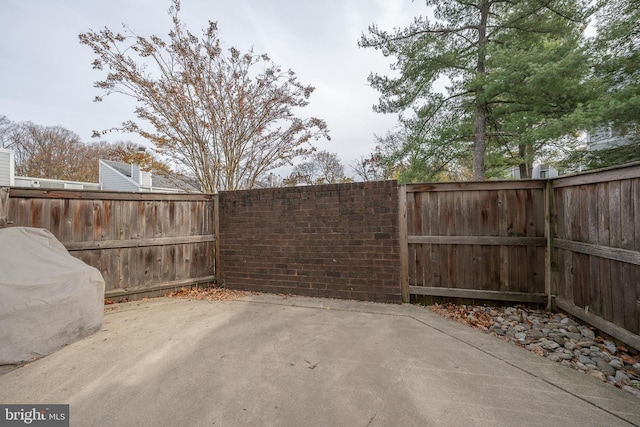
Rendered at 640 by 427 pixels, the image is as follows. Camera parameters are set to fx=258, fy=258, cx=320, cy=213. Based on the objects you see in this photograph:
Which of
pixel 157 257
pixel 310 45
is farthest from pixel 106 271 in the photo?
pixel 310 45

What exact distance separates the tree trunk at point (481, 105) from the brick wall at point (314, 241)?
471 centimetres

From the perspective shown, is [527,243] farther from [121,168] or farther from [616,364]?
[121,168]

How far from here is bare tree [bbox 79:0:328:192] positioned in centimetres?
555

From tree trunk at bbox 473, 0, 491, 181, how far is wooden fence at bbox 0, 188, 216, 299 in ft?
22.5

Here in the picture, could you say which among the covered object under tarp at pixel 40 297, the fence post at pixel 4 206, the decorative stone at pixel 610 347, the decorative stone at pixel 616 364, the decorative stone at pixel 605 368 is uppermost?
the fence post at pixel 4 206

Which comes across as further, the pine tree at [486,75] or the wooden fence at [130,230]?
the pine tree at [486,75]

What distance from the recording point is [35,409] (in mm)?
1755

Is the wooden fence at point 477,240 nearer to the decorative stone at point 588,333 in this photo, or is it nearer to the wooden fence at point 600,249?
the wooden fence at point 600,249

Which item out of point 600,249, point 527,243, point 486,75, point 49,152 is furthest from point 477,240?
point 49,152

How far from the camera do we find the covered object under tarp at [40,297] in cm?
229

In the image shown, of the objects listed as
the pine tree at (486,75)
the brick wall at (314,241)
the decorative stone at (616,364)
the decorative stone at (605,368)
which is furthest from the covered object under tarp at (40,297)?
the pine tree at (486,75)

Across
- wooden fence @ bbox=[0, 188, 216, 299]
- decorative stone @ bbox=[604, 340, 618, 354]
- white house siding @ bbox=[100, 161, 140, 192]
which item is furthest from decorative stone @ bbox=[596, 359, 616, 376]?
white house siding @ bbox=[100, 161, 140, 192]

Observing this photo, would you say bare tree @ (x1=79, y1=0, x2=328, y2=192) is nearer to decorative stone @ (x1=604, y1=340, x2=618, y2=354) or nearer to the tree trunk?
the tree trunk

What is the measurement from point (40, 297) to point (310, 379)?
2.64 metres
